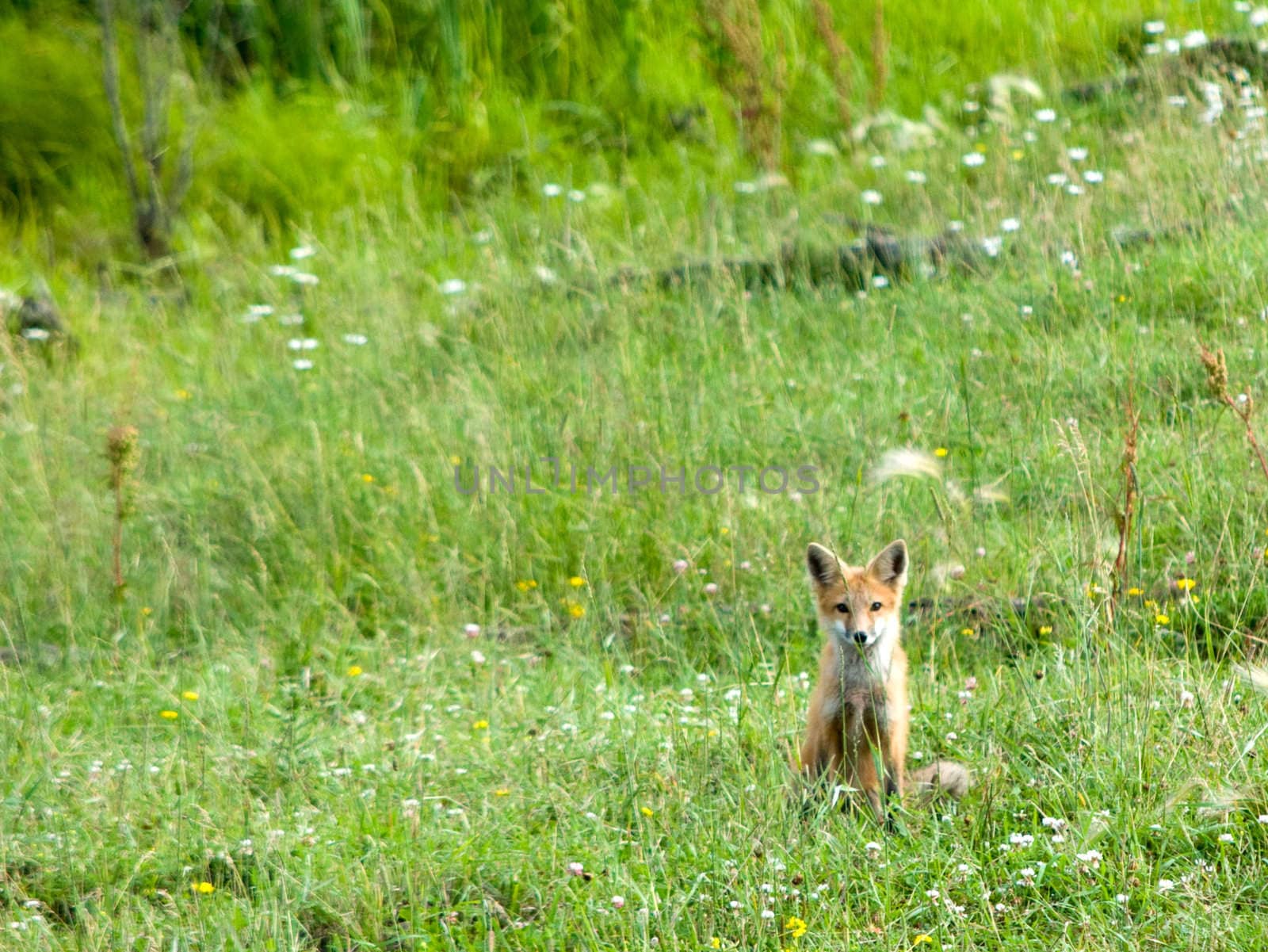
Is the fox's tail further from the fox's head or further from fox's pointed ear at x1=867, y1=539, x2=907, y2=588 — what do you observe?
fox's pointed ear at x1=867, y1=539, x2=907, y2=588

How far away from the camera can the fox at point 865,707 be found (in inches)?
155

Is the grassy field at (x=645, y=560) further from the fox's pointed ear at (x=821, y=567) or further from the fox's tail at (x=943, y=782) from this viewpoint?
the fox's pointed ear at (x=821, y=567)

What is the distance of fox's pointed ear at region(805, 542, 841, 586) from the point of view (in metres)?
4.18

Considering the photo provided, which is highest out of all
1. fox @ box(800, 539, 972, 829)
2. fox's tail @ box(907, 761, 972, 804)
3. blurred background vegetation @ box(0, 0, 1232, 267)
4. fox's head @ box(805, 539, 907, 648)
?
blurred background vegetation @ box(0, 0, 1232, 267)

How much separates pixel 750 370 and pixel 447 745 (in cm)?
301

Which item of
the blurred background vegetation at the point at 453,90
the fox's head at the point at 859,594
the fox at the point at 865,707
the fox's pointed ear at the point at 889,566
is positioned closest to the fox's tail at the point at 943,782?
the fox at the point at 865,707

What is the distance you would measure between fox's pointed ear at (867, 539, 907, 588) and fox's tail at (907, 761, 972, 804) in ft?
1.88

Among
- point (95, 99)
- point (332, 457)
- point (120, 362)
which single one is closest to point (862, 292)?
point (332, 457)

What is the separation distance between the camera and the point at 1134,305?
6773mm

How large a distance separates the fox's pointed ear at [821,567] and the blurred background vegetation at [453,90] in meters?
5.78

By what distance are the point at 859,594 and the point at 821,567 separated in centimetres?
18

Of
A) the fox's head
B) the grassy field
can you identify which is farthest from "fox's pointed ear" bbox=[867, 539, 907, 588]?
the grassy field

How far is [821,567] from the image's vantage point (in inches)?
167

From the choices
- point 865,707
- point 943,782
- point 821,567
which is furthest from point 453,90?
point 943,782
